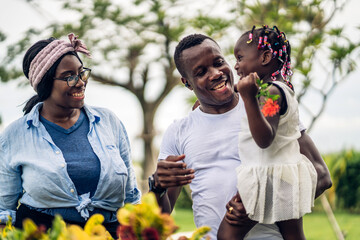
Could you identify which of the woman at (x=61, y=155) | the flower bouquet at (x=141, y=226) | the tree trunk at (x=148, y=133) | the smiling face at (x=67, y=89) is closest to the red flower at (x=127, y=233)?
the flower bouquet at (x=141, y=226)

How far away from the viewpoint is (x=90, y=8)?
12250 millimetres

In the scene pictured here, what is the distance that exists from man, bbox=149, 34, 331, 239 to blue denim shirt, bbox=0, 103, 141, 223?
41 cm

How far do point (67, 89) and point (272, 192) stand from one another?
1.37 metres

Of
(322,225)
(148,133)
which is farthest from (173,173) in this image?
(148,133)

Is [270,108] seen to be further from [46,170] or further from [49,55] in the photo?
[49,55]

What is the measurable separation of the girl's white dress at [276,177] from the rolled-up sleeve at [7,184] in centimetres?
139

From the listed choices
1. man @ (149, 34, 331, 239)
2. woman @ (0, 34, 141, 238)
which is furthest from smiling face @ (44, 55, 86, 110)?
man @ (149, 34, 331, 239)

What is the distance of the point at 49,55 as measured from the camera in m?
2.96

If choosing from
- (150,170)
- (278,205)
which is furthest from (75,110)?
(150,170)

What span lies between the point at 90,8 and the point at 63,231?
11.3 metres

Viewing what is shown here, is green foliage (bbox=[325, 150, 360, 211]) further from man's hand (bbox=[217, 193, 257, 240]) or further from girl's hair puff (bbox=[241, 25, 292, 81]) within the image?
man's hand (bbox=[217, 193, 257, 240])

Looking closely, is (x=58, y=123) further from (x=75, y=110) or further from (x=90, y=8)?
(x=90, y=8)

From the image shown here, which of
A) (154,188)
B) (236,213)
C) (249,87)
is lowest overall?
(236,213)

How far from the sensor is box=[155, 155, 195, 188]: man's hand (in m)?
2.13
